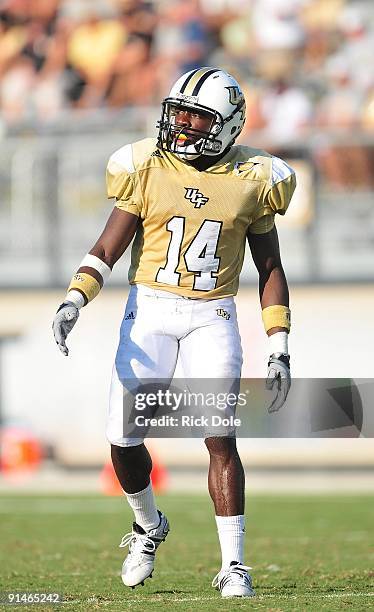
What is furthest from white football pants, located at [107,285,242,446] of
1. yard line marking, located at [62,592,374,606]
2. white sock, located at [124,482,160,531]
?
yard line marking, located at [62,592,374,606]

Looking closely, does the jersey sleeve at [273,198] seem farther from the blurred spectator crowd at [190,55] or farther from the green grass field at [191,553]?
the blurred spectator crowd at [190,55]

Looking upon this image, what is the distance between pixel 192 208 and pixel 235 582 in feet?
4.49

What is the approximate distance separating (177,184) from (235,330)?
1.94 feet

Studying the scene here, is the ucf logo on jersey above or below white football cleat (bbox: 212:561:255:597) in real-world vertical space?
above

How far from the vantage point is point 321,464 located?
12.5 meters

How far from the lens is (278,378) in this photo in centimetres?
492

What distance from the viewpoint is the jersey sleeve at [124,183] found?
4973mm

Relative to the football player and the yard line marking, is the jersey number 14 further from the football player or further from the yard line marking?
the yard line marking

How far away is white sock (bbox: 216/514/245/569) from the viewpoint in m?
4.82

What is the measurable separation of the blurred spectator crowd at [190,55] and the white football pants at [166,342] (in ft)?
25.8

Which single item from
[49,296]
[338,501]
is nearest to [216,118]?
[338,501]

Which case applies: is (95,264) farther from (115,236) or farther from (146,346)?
(146,346)

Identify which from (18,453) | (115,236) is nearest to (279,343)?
(115,236)

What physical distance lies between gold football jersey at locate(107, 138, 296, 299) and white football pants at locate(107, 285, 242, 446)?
6cm
